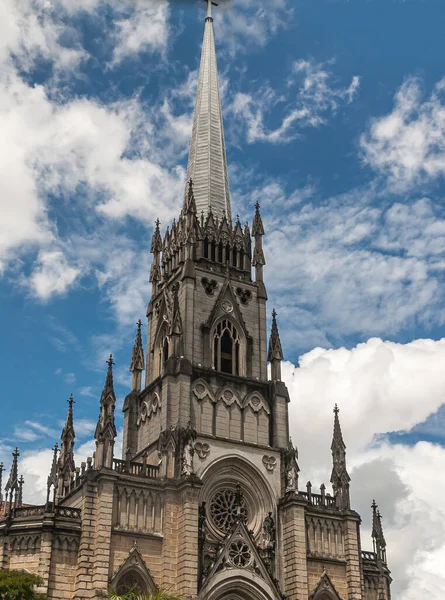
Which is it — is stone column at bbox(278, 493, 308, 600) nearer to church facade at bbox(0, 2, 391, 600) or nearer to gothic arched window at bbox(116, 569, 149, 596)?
church facade at bbox(0, 2, 391, 600)

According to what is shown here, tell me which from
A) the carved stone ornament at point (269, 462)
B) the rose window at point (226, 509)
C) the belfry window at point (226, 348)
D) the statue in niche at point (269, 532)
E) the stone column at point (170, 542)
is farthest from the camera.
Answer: the belfry window at point (226, 348)

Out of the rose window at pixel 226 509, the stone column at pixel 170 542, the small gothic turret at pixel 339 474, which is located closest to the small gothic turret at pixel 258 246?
the small gothic turret at pixel 339 474

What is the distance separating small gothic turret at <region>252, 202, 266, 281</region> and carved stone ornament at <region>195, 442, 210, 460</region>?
14.2m

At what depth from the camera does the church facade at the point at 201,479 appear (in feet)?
158

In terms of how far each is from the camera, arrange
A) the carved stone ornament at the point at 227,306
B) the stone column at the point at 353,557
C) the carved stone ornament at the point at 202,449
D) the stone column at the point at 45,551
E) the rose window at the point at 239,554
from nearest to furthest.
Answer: the stone column at the point at 45,551 < the rose window at the point at 239,554 < the carved stone ornament at the point at 202,449 < the stone column at the point at 353,557 < the carved stone ornament at the point at 227,306

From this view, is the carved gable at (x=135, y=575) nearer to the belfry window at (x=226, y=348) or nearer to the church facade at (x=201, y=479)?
the church facade at (x=201, y=479)

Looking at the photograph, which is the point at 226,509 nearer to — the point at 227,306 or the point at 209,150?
the point at 227,306

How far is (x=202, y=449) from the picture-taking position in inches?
2108

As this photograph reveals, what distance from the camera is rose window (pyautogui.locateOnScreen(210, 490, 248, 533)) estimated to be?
2077 inches

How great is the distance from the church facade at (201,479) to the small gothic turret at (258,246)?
0.12 m

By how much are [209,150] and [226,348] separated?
1744 cm

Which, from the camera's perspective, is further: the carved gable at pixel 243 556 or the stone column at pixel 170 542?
the carved gable at pixel 243 556

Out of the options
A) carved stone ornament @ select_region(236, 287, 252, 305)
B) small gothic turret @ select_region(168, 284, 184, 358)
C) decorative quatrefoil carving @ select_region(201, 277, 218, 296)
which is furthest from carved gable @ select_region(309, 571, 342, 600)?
decorative quatrefoil carving @ select_region(201, 277, 218, 296)

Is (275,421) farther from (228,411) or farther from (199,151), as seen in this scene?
(199,151)
